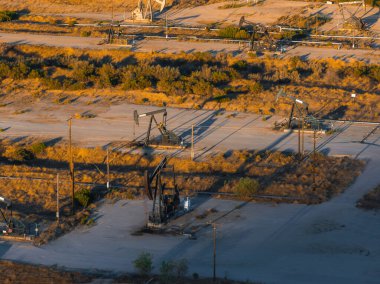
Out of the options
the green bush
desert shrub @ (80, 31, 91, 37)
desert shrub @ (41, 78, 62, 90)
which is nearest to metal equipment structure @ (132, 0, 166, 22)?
desert shrub @ (80, 31, 91, 37)

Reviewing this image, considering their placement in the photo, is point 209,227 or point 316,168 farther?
point 316,168

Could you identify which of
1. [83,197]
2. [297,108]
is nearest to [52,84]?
[297,108]

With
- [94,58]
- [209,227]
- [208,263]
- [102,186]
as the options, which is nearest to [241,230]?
[209,227]

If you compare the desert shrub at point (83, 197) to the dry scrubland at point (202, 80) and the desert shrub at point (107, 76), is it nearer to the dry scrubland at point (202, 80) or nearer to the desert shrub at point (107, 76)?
the dry scrubland at point (202, 80)

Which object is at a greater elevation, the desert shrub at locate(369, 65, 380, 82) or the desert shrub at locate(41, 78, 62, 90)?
the desert shrub at locate(369, 65, 380, 82)

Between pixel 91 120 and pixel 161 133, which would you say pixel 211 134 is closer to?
pixel 161 133

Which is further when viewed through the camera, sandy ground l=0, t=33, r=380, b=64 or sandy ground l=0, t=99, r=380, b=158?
sandy ground l=0, t=33, r=380, b=64

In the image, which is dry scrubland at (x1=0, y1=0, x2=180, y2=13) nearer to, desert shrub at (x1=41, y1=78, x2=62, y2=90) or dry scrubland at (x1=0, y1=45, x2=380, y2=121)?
dry scrubland at (x1=0, y1=45, x2=380, y2=121)
